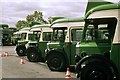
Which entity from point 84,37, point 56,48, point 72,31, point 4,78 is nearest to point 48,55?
point 56,48

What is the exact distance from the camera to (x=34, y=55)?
19.5 metres

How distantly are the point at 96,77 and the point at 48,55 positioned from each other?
17.3 feet

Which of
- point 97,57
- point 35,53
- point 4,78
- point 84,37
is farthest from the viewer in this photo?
point 35,53

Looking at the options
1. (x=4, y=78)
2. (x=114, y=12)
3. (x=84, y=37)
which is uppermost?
(x=114, y=12)

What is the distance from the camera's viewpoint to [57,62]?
14188mm

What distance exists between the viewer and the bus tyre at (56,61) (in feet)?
46.2

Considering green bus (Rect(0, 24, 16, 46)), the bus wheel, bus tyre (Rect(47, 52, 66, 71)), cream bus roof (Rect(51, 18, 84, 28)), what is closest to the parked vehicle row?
the bus wheel

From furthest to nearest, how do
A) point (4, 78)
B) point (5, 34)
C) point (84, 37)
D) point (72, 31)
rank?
1. point (5, 34)
2. point (72, 31)
3. point (4, 78)
4. point (84, 37)

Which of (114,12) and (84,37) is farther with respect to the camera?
(84,37)

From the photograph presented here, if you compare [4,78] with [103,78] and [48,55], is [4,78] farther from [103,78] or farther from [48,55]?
[103,78]

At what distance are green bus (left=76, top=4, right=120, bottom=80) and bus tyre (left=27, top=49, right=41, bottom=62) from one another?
9.09 m

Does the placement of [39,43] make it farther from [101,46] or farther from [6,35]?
[6,35]

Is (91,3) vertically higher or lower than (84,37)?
higher

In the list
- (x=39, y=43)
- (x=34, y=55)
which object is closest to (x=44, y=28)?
(x=39, y=43)
